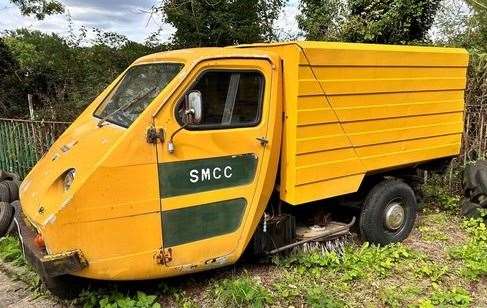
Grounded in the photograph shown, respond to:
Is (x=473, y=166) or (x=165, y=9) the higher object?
(x=165, y=9)

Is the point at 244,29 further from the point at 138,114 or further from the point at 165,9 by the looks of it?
the point at 138,114

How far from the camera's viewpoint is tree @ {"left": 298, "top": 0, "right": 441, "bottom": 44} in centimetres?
1162

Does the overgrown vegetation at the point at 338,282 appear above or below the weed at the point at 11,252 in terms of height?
below

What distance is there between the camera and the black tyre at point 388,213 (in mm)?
4840

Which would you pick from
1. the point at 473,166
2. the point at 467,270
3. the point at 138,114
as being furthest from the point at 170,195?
the point at 473,166

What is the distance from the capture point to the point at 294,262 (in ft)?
14.7

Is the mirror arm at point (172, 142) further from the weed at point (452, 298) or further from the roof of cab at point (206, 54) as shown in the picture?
the weed at point (452, 298)

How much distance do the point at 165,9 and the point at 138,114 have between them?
9446mm

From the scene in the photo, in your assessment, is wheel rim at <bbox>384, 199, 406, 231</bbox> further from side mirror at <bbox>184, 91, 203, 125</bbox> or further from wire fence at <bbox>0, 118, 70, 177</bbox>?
wire fence at <bbox>0, 118, 70, 177</bbox>

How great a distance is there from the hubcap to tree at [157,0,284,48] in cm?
874

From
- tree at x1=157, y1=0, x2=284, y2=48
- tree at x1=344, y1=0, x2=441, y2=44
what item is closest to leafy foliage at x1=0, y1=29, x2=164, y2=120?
tree at x1=157, y1=0, x2=284, y2=48

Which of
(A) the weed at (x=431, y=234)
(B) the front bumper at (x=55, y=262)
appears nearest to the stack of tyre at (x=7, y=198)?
(B) the front bumper at (x=55, y=262)

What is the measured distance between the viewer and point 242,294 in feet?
12.4

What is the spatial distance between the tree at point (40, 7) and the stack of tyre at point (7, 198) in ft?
A: 26.2
